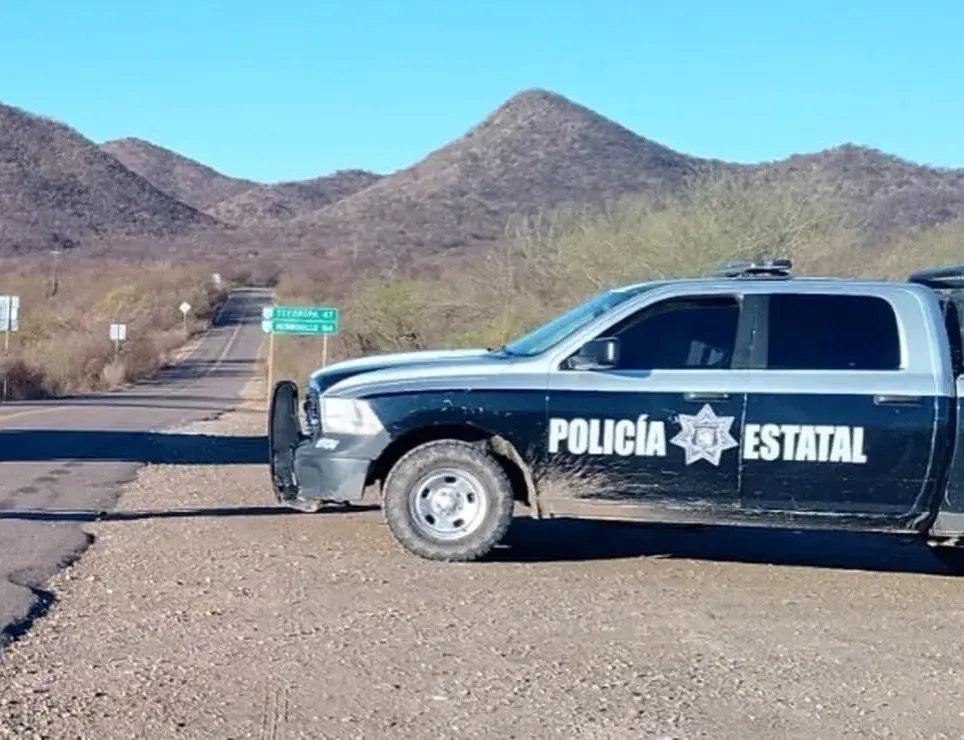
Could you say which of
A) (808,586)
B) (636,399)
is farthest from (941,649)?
(636,399)

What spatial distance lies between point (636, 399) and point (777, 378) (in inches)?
34.7

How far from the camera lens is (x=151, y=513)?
12.4m

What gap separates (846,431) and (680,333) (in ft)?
3.95

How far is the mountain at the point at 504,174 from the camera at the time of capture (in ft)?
414

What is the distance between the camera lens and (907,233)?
44.0 m

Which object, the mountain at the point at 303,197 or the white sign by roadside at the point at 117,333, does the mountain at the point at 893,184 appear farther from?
the mountain at the point at 303,197

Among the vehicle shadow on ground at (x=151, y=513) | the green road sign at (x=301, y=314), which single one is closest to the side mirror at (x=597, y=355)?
the vehicle shadow on ground at (x=151, y=513)

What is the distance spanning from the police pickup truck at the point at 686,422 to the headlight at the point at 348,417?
1 centimetres

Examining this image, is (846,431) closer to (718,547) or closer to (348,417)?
(718,547)

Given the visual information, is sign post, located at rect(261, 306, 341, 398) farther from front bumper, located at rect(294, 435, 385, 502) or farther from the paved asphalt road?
front bumper, located at rect(294, 435, 385, 502)

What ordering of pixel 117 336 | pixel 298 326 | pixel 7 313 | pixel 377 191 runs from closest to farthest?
pixel 298 326 → pixel 7 313 → pixel 117 336 → pixel 377 191

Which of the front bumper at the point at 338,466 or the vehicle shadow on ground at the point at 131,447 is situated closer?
the front bumper at the point at 338,466

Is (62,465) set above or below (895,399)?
below

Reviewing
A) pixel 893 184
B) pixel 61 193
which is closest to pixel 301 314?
pixel 893 184
